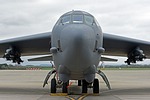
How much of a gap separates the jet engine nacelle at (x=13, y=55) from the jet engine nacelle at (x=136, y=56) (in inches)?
242

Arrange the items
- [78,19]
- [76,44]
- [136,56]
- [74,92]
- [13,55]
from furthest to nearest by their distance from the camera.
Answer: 1. [13,55]
2. [74,92]
3. [136,56]
4. [78,19]
5. [76,44]

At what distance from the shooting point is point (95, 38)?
14.6 metres

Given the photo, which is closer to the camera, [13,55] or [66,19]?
[66,19]

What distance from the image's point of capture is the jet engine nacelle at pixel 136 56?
18.1 meters

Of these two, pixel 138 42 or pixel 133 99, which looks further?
pixel 138 42

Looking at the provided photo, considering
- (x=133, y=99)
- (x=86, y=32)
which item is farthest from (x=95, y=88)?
(x=86, y=32)

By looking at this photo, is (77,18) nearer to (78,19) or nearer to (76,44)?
(78,19)

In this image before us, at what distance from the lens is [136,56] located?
18500 mm

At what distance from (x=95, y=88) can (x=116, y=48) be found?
4.35 m

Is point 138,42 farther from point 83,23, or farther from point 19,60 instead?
point 19,60

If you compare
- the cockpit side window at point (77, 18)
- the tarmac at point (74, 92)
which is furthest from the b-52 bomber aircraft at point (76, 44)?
the tarmac at point (74, 92)

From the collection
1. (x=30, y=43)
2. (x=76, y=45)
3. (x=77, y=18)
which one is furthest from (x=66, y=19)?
(x=30, y=43)

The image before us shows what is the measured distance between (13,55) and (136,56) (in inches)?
258

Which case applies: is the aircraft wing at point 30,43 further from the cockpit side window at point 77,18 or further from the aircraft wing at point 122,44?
the cockpit side window at point 77,18
